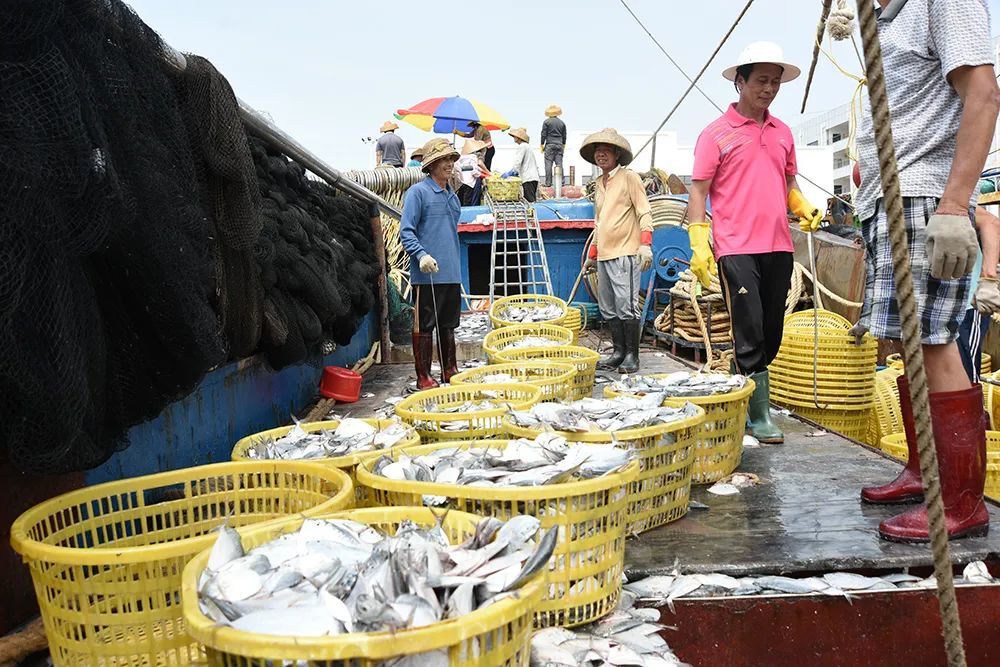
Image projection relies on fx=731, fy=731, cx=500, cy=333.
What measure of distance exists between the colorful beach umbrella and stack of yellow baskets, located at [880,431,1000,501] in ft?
44.3

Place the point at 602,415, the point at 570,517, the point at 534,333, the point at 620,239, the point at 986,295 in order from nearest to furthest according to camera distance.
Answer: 1. the point at 570,517
2. the point at 602,415
3. the point at 986,295
4. the point at 534,333
5. the point at 620,239

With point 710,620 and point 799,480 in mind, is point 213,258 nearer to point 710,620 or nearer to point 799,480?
point 710,620

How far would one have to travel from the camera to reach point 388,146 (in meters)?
14.8

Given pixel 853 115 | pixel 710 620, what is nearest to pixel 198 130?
pixel 710 620

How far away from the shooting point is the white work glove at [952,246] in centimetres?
232

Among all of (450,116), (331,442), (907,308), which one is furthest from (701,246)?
(450,116)

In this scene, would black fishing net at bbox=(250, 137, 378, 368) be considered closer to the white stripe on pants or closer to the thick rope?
the white stripe on pants

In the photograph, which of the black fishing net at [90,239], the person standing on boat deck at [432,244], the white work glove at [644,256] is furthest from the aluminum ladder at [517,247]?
the black fishing net at [90,239]

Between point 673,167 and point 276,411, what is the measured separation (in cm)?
3068

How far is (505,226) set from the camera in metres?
11.1

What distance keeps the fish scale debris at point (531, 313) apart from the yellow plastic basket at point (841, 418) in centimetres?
256

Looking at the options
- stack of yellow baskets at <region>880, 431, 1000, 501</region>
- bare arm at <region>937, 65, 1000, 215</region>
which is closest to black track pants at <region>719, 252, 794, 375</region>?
stack of yellow baskets at <region>880, 431, 1000, 501</region>

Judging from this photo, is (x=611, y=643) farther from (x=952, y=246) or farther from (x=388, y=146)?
(x=388, y=146)

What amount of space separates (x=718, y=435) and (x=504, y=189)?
8.87 metres
